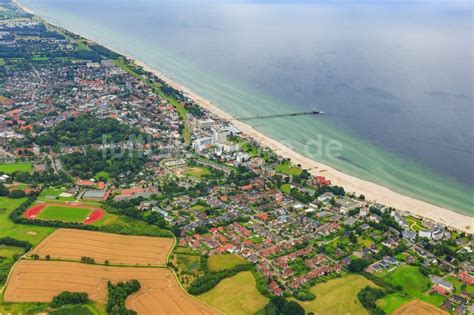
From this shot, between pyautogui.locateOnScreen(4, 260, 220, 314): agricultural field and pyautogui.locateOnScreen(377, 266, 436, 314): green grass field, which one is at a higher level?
pyautogui.locateOnScreen(377, 266, 436, 314): green grass field

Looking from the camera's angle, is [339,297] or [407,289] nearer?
[339,297]

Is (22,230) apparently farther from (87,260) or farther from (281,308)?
(281,308)

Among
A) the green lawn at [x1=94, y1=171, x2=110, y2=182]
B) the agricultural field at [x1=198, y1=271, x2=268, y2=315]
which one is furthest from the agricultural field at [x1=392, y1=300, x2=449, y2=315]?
the green lawn at [x1=94, y1=171, x2=110, y2=182]

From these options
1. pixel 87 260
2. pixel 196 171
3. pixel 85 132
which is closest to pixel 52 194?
pixel 87 260

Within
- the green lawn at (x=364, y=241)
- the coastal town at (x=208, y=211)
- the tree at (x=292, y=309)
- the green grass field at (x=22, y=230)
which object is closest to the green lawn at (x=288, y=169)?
the coastal town at (x=208, y=211)

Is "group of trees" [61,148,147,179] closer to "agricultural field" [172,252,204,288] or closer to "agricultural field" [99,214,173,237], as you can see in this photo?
"agricultural field" [99,214,173,237]

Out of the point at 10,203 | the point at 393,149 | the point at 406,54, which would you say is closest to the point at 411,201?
the point at 393,149
